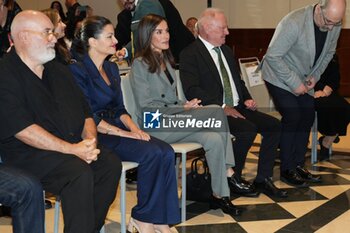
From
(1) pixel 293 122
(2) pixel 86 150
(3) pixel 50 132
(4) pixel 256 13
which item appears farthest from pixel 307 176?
(4) pixel 256 13

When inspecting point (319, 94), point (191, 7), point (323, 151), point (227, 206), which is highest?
point (191, 7)

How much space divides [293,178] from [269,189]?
382mm

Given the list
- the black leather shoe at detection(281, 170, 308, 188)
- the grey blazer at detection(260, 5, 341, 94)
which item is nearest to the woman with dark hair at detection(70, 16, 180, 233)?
the grey blazer at detection(260, 5, 341, 94)

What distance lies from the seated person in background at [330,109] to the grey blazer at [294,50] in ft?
2.89

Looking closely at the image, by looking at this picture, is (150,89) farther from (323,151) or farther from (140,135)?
(323,151)

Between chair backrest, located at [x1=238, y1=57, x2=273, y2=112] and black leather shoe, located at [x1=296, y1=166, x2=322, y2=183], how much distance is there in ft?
2.37

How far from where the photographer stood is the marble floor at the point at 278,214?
3520 mm

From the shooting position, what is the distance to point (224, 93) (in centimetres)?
429

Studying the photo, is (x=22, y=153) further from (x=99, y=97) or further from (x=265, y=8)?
(x=265, y=8)

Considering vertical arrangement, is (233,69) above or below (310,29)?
below

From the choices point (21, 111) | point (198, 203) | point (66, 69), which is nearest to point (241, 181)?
point (198, 203)

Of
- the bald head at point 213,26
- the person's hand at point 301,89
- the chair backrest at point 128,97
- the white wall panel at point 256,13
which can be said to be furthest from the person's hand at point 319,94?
the white wall panel at point 256,13

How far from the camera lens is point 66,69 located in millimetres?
3043

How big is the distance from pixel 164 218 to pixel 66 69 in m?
0.98
